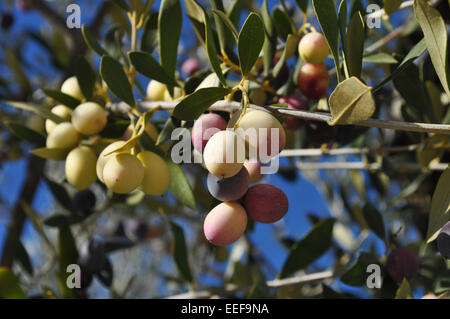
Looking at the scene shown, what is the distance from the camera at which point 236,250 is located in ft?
7.30

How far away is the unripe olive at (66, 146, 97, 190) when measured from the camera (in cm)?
88

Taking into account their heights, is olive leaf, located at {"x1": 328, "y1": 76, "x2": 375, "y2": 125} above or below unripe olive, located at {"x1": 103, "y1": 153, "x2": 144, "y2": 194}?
above

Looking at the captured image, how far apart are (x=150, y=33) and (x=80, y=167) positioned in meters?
0.39

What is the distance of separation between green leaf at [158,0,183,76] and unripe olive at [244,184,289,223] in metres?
0.31

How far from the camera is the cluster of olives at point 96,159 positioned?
0.75 metres

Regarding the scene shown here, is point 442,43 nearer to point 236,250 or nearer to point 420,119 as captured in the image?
point 420,119

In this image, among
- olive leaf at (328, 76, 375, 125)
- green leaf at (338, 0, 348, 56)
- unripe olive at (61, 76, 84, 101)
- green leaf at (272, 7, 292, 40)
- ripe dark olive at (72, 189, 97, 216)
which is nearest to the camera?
olive leaf at (328, 76, 375, 125)

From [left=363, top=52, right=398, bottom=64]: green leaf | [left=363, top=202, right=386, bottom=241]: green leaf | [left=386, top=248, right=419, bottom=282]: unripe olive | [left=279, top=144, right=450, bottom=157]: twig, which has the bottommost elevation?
[left=386, top=248, right=419, bottom=282]: unripe olive

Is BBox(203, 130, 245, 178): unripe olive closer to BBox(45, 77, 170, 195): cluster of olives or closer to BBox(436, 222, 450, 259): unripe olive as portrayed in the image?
BBox(45, 77, 170, 195): cluster of olives

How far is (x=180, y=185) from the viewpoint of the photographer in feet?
2.89

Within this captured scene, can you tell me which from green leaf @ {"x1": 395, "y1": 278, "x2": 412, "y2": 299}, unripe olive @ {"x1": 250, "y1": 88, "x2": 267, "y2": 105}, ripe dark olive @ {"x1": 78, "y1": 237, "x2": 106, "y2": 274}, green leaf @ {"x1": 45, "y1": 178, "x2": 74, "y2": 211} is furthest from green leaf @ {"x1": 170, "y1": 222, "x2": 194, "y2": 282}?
green leaf @ {"x1": 395, "y1": 278, "x2": 412, "y2": 299}

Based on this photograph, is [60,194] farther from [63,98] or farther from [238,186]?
[238,186]

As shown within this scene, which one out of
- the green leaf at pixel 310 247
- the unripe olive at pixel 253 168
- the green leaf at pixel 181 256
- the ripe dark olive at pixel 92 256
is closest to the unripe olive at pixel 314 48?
the unripe olive at pixel 253 168
